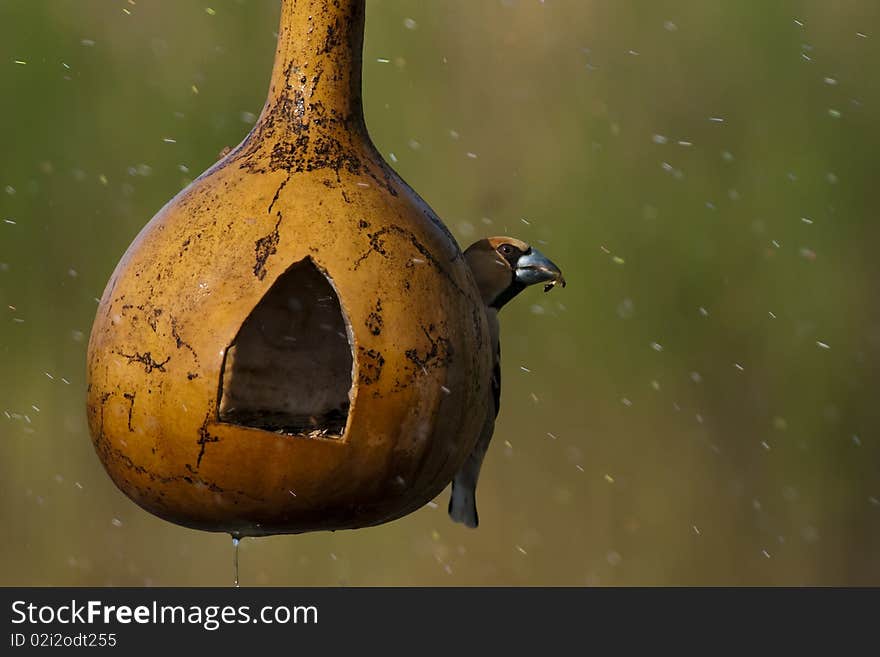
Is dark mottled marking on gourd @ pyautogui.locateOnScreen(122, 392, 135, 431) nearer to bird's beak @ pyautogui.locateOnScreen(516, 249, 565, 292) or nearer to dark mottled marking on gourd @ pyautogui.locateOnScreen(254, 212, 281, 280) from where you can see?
dark mottled marking on gourd @ pyautogui.locateOnScreen(254, 212, 281, 280)

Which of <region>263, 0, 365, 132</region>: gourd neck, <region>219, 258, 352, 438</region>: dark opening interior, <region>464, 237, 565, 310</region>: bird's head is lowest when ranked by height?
<region>219, 258, 352, 438</region>: dark opening interior

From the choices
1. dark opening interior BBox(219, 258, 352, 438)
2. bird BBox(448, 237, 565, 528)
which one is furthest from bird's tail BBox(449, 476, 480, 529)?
dark opening interior BBox(219, 258, 352, 438)

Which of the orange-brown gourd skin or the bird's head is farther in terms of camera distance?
the bird's head

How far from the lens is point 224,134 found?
707 cm

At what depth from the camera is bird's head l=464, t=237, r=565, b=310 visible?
3.72 metres

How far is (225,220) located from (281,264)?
0.55ft

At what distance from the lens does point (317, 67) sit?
3.29m

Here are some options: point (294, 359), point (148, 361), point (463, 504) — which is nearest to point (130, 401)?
point (148, 361)

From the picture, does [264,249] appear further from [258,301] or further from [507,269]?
[507,269]

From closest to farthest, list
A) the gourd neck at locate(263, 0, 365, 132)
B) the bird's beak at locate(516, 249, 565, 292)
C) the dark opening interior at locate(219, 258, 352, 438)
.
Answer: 1. the gourd neck at locate(263, 0, 365, 132)
2. the dark opening interior at locate(219, 258, 352, 438)
3. the bird's beak at locate(516, 249, 565, 292)

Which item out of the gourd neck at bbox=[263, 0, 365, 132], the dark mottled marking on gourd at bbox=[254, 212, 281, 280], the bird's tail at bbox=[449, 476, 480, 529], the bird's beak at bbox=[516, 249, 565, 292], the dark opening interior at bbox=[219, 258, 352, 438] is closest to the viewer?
the dark mottled marking on gourd at bbox=[254, 212, 281, 280]

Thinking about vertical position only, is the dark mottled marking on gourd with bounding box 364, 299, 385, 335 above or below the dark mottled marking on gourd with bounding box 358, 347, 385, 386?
above

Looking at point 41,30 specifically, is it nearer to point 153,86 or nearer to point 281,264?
point 153,86

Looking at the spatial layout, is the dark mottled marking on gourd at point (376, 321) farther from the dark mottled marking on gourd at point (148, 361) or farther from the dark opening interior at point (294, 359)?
the dark opening interior at point (294, 359)
